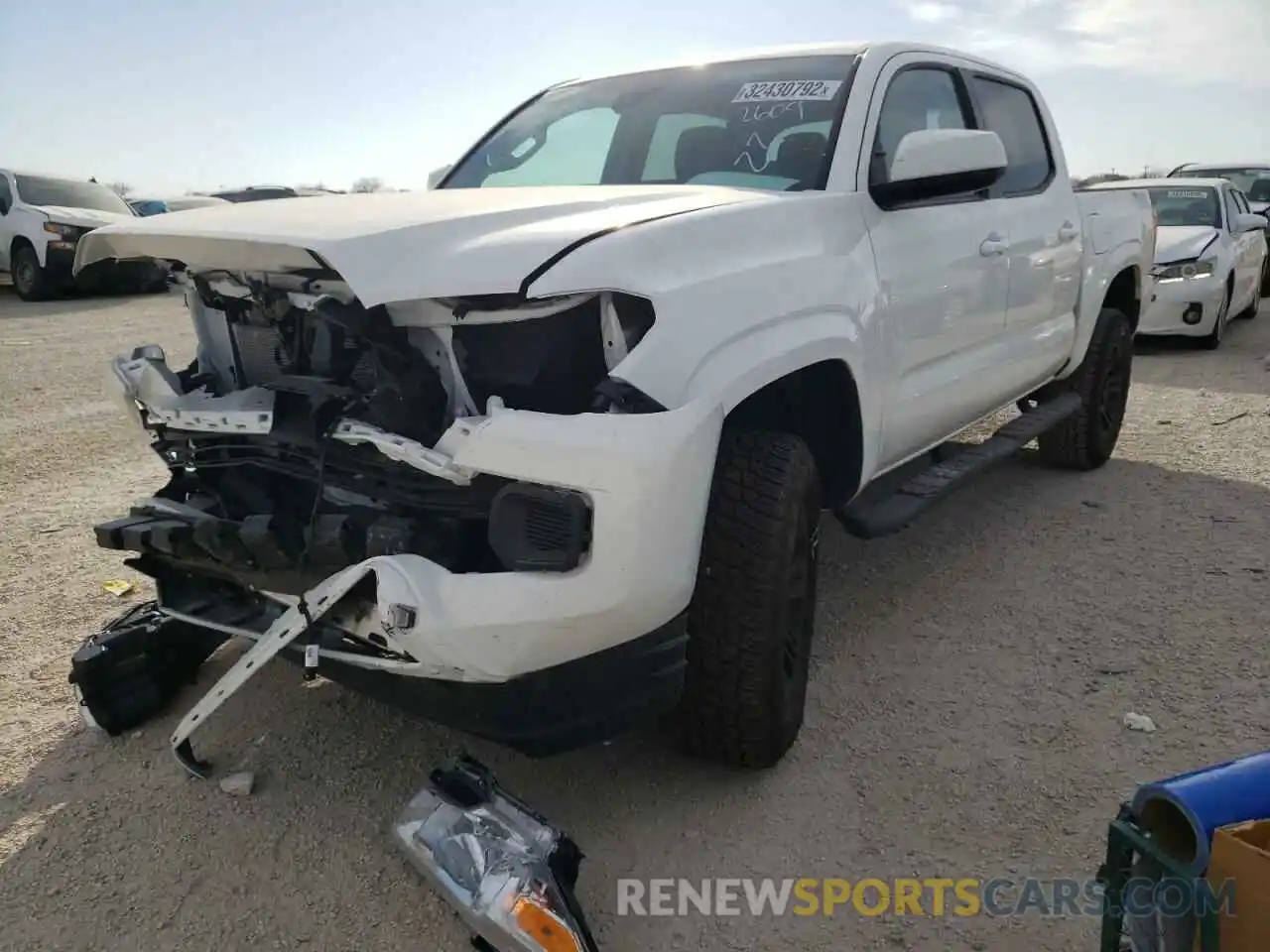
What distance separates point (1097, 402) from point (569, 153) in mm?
3168


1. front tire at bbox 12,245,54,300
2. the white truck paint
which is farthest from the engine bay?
front tire at bbox 12,245,54,300

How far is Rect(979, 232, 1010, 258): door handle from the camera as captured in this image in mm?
3561

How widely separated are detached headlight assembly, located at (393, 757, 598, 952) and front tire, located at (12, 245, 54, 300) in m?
13.9

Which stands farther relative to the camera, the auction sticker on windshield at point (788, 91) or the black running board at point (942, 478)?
the auction sticker on windshield at point (788, 91)

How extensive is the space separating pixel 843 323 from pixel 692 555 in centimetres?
91

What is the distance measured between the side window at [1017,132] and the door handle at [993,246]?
334mm

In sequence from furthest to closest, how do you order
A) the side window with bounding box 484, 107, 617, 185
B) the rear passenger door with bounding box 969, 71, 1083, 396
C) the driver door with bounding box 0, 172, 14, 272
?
the driver door with bounding box 0, 172, 14, 272
the rear passenger door with bounding box 969, 71, 1083, 396
the side window with bounding box 484, 107, 617, 185

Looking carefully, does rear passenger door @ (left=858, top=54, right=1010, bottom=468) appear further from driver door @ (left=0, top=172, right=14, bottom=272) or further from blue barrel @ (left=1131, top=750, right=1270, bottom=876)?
driver door @ (left=0, top=172, right=14, bottom=272)

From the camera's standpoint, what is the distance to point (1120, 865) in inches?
62.9

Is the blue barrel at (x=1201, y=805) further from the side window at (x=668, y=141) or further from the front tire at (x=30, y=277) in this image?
the front tire at (x=30, y=277)

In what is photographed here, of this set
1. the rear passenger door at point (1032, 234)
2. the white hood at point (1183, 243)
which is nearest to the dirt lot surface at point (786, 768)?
the rear passenger door at point (1032, 234)

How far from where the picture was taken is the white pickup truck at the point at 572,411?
2.00m

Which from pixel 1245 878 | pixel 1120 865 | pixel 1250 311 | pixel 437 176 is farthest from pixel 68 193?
pixel 1245 878

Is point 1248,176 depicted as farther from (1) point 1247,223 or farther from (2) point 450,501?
(2) point 450,501
